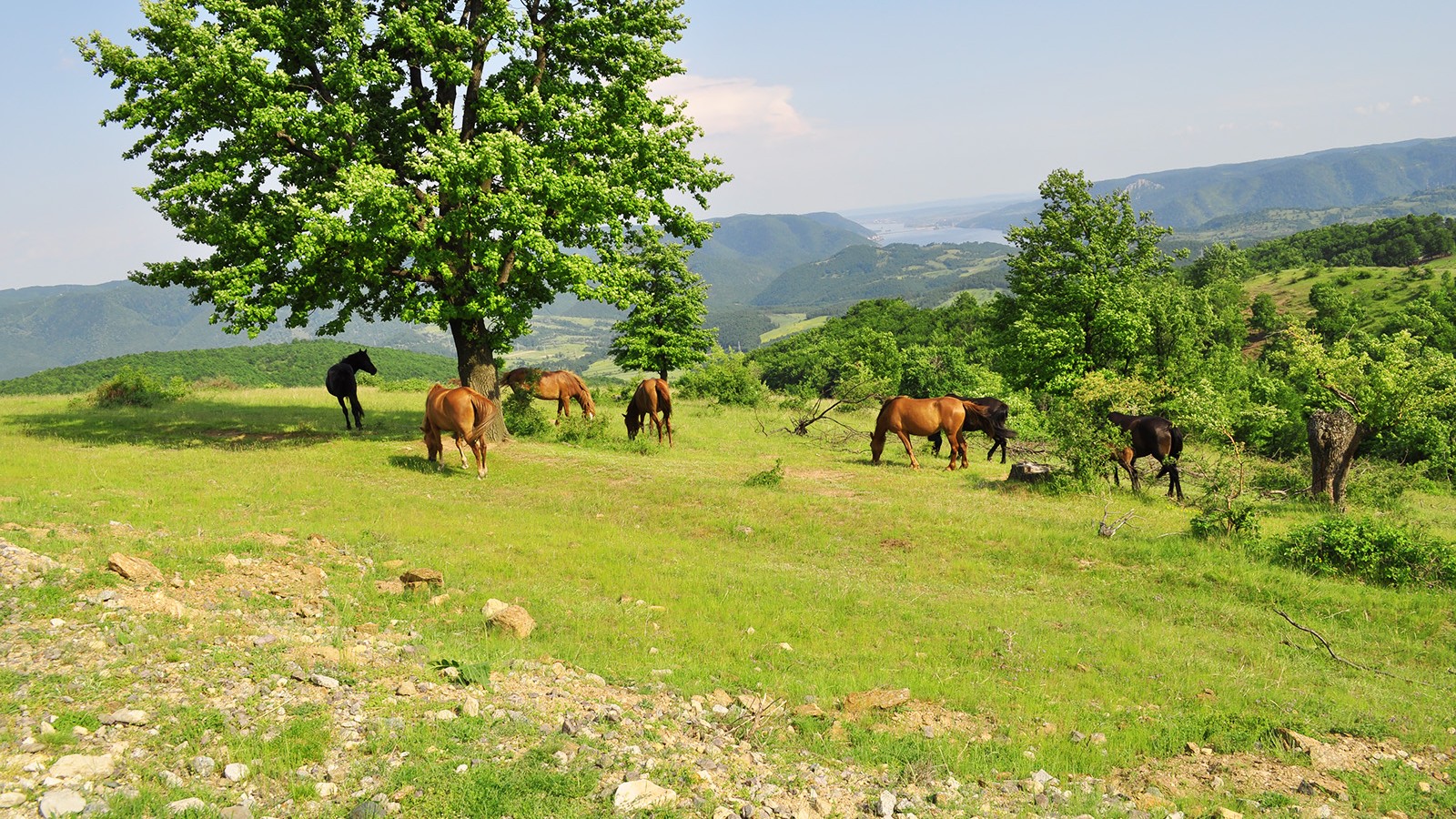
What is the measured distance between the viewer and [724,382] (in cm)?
4569

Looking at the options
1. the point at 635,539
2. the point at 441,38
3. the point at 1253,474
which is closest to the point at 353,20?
the point at 441,38

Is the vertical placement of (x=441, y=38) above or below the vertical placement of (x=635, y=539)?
above

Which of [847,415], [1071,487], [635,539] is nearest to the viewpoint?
[635,539]

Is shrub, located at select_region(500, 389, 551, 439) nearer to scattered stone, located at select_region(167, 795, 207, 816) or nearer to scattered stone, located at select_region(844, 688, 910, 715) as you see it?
scattered stone, located at select_region(844, 688, 910, 715)

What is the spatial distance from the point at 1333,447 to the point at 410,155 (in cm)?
2639

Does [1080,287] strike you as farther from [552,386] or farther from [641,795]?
[641,795]

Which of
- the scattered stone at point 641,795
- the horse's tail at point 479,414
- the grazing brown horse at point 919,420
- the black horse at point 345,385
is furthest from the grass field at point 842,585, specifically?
the black horse at point 345,385

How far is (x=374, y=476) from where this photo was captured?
1831cm

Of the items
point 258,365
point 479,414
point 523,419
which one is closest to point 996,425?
point 523,419

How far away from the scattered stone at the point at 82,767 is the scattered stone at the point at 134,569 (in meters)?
4.33

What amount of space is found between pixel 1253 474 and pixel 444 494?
2378cm

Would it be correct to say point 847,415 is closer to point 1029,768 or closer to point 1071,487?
point 1071,487

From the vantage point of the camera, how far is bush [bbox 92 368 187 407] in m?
29.9

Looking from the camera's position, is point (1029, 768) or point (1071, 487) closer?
point (1029, 768)
